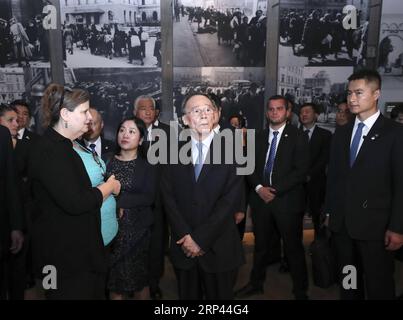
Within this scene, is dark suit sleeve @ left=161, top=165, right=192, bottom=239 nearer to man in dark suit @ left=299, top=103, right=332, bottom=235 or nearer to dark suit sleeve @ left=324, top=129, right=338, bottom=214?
dark suit sleeve @ left=324, top=129, right=338, bottom=214

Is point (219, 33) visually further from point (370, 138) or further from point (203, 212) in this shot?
point (203, 212)

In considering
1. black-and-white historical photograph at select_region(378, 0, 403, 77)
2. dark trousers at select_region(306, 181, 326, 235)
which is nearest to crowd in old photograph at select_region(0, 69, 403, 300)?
dark trousers at select_region(306, 181, 326, 235)

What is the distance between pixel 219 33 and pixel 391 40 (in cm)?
270

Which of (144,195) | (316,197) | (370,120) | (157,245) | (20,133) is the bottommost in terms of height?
(316,197)

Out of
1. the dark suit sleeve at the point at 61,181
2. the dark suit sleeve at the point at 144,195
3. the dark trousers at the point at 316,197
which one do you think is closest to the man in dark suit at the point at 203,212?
the dark suit sleeve at the point at 144,195

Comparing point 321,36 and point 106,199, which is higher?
point 321,36

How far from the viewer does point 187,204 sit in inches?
85.2

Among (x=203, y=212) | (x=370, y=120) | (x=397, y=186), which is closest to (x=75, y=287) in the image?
(x=203, y=212)

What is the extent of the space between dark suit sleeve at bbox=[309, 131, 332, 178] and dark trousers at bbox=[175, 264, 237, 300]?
2.21 metres

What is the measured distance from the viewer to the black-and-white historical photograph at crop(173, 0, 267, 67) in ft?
18.4

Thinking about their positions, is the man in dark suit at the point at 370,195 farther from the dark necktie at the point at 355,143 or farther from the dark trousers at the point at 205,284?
the dark trousers at the point at 205,284

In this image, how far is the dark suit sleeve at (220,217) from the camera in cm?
206

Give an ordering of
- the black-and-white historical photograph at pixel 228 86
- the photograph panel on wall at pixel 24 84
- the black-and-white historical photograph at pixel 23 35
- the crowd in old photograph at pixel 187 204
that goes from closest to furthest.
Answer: the crowd in old photograph at pixel 187 204 < the black-and-white historical photograph at pixel 23 35 < the photograph panel on wall at pixel 24 84 < the black-and-white historical photograph at pixel 228 86

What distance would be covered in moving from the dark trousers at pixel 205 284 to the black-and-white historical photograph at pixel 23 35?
4382 millimetres
